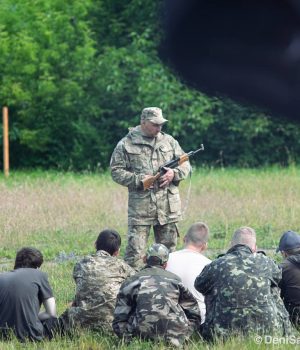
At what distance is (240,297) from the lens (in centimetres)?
611

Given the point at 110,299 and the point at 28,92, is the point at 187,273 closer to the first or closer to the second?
the point at 110,299

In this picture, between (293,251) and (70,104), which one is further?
(70,104)

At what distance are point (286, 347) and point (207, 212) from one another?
8.97 meters

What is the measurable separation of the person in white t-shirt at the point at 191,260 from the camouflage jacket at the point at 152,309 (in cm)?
61

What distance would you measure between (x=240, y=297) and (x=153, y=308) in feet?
1.90

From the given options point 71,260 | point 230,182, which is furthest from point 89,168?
point 71,260

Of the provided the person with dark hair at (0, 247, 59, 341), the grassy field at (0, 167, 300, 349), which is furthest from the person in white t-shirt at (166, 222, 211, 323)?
the grassy field at (0, 167, 300, 349)

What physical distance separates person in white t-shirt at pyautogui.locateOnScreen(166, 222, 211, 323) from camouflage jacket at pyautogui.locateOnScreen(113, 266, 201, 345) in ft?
2.01

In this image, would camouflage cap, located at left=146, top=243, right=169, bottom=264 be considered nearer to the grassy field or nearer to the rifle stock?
the grassy field

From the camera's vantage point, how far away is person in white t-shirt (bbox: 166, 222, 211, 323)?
276 inches

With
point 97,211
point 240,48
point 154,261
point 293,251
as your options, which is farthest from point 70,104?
Result: point 240,48

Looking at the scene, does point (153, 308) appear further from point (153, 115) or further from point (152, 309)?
point (153, 115)

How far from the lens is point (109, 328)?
688 cm

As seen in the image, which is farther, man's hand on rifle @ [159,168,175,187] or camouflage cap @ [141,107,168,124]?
man's hand on rifle @ [159,168,175,187]
